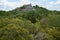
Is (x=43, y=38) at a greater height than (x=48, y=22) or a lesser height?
greater

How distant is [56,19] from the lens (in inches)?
3036

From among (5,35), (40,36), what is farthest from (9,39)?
(40,36)

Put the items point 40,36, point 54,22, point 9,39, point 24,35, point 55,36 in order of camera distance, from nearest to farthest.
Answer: point 9,39 < point 24,35 < point 40,36 < point 55,36 < point 54,22

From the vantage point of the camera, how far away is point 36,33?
4672 cm

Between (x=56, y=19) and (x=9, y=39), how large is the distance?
146 ft

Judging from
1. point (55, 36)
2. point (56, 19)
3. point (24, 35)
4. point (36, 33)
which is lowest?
point (56, 19)

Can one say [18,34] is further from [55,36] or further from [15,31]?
[55,36]

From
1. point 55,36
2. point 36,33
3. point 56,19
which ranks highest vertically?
point 36,33

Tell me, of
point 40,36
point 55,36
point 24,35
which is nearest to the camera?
point 24,35

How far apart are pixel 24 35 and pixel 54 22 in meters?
36.9

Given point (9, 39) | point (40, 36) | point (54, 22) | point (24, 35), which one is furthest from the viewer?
point (54, 22)

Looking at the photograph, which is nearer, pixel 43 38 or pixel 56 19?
pixel 43 38

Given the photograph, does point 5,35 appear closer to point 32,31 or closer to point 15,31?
point 15,31

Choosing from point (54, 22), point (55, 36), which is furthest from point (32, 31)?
point (54, 22)
